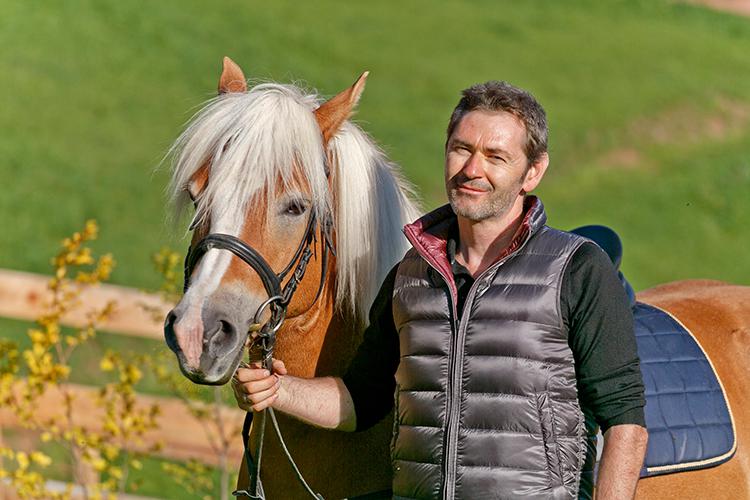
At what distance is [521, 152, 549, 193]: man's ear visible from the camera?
2613 mm

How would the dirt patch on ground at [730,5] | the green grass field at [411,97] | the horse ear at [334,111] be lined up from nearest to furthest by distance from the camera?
the horse ear at [334,111], the green grass field at [411,97], the dirt patch on ground at [730,5]

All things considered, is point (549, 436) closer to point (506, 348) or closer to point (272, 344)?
point (506, 348)

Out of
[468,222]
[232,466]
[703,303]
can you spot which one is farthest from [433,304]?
[232,466]

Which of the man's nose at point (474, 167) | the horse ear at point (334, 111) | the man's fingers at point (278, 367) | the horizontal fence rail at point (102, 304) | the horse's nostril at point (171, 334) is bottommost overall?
the man's fingers at point (278, 367)

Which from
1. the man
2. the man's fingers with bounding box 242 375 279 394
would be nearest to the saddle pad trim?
the man

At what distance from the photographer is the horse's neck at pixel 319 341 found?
9.80 feet

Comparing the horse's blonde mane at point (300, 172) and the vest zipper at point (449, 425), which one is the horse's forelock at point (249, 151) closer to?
the horse's blonde mane at point (300, 172)

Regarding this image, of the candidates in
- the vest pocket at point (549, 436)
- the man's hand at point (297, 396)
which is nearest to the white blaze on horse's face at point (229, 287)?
the man's hand at point (297, 396)

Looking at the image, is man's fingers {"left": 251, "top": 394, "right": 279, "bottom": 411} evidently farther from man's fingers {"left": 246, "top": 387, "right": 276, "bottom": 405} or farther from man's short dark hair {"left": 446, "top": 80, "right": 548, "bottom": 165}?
man's short dark hair {"left": 446, "top": 80, "right": 548, "bottom": 165}

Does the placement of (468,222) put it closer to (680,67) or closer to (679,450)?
(679,450)

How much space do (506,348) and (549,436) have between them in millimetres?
236

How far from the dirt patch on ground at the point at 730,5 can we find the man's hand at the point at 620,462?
80.2 ft

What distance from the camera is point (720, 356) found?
3590mm

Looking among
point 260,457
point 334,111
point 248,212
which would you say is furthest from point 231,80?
point 260,457
